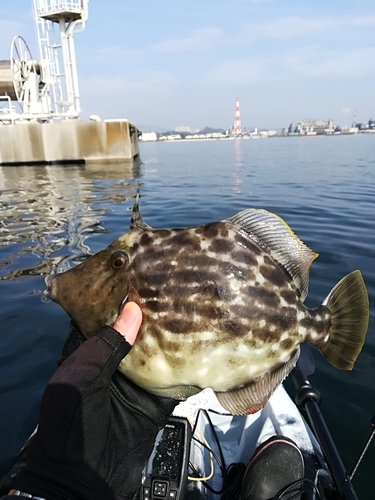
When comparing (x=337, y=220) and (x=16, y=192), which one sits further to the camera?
(x=16, y=192)

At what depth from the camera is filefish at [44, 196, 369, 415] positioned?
180 centimetres

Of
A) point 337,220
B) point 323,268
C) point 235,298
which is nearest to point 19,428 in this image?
point 235,298

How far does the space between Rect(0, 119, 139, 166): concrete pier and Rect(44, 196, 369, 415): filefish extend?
90.9ft

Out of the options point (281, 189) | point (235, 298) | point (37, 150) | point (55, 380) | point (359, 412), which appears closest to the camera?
point (55, 380)

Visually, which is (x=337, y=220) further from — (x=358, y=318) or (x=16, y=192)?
(x=16, y=192)

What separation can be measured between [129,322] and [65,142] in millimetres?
28826

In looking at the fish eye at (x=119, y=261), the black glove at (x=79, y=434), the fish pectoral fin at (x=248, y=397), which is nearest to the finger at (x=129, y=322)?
the black glove at (x=79, y=434)

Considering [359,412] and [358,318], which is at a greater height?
[358,318]

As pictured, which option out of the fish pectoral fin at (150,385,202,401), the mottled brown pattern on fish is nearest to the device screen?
the fish pectoral fin at (150,385,202,401)

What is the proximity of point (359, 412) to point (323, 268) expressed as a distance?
3.77 m

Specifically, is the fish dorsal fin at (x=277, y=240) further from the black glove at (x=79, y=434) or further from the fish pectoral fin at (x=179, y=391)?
the black glove at (x=79, y=434)

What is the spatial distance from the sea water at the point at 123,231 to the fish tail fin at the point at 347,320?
162 cm

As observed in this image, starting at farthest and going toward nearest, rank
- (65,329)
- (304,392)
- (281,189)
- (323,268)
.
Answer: (281,189), (323,268), (65,329), (304,392)

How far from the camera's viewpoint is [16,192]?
16.9 m
